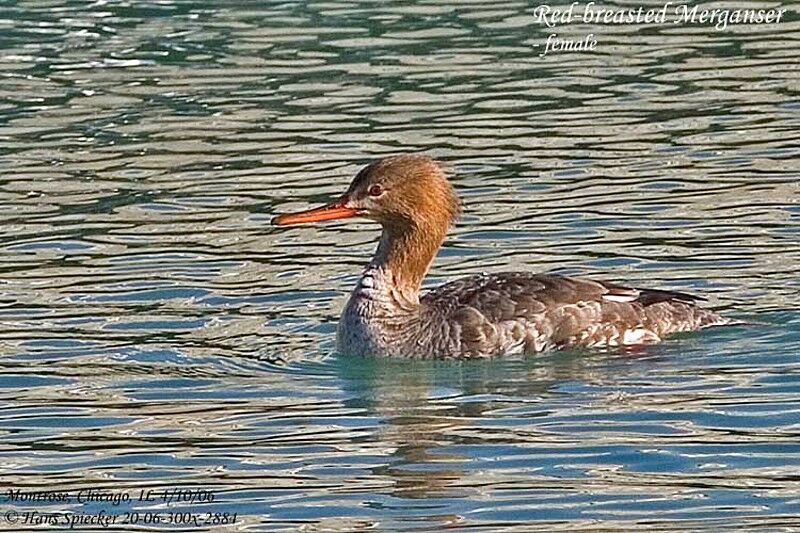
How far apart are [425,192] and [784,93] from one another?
22.9 feet

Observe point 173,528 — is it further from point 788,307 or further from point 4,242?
point 4,242

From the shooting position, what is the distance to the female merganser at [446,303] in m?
13.8

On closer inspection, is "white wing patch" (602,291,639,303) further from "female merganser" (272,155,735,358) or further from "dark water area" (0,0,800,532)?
"dark water area" (0,0,800,532)

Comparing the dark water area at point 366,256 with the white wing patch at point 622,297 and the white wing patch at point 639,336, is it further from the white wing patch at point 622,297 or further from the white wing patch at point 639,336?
the white wing patch at point 622,297

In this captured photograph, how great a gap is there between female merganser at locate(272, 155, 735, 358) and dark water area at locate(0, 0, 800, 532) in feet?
0.48

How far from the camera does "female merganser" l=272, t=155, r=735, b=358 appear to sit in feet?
45.1

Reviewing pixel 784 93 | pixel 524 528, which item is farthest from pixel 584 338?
pixel 784 93
